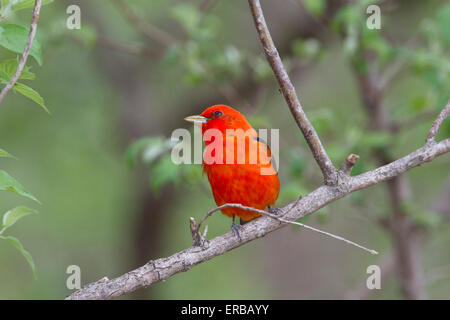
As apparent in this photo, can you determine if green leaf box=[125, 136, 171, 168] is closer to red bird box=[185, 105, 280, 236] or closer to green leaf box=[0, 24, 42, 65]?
red bird box=[185, 105, 280, 236]

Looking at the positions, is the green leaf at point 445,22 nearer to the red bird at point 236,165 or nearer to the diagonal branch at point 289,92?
the red bird at point 236,165

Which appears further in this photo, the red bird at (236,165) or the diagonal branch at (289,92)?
the red bird at (236,165)

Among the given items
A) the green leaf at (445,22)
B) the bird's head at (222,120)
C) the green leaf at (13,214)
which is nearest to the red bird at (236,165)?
the bird's head at (222,120)

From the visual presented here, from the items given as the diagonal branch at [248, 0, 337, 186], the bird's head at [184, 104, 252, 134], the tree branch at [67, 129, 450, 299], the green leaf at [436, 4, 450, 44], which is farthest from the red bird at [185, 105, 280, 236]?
the green leaf at [436, 4, 450, 44]

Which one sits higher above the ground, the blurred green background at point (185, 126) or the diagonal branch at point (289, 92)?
the blurred green background at point (185, 126)

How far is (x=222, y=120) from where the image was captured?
14.5ft

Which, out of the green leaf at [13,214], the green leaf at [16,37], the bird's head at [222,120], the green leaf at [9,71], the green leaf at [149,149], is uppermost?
the bird's head at [222,120]

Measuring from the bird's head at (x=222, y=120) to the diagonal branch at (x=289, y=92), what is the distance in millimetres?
1348

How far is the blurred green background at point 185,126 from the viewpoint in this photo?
5.55 meters

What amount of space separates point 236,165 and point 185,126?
12.2ft

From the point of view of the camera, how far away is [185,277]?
10.4 metres

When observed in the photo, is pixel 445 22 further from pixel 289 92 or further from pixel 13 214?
pixel 13 214
